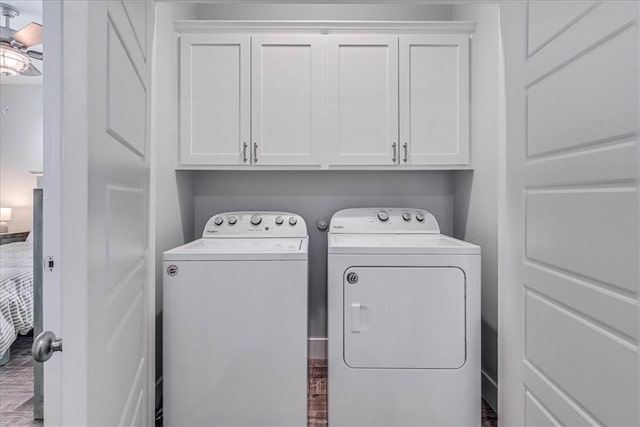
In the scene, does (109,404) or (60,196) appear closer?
(60,196)

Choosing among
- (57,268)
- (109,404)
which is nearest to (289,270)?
(109,404)

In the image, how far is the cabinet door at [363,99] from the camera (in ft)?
6.64

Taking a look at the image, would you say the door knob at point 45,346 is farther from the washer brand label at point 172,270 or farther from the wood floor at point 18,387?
the washer brand label at point 172,270

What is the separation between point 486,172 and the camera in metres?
1.92

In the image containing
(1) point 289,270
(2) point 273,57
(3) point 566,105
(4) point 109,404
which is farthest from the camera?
(2) point 273,57

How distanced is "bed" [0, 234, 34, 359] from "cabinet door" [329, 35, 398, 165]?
5.25 feet

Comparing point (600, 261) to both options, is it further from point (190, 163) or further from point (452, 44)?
point (190, 163)

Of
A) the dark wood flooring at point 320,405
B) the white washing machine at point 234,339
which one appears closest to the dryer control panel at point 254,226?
the white washing machine at point 234,339

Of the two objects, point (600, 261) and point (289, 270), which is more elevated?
point (600, 261)

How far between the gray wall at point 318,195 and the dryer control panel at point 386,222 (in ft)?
0.52

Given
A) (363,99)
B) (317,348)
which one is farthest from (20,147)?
(317,348)

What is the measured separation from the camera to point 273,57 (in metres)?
2.02

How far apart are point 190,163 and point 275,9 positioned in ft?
4.36

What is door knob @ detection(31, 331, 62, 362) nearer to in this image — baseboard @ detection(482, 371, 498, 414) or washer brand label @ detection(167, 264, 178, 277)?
washer brand label @ detection(167, 264, 178, 277)
